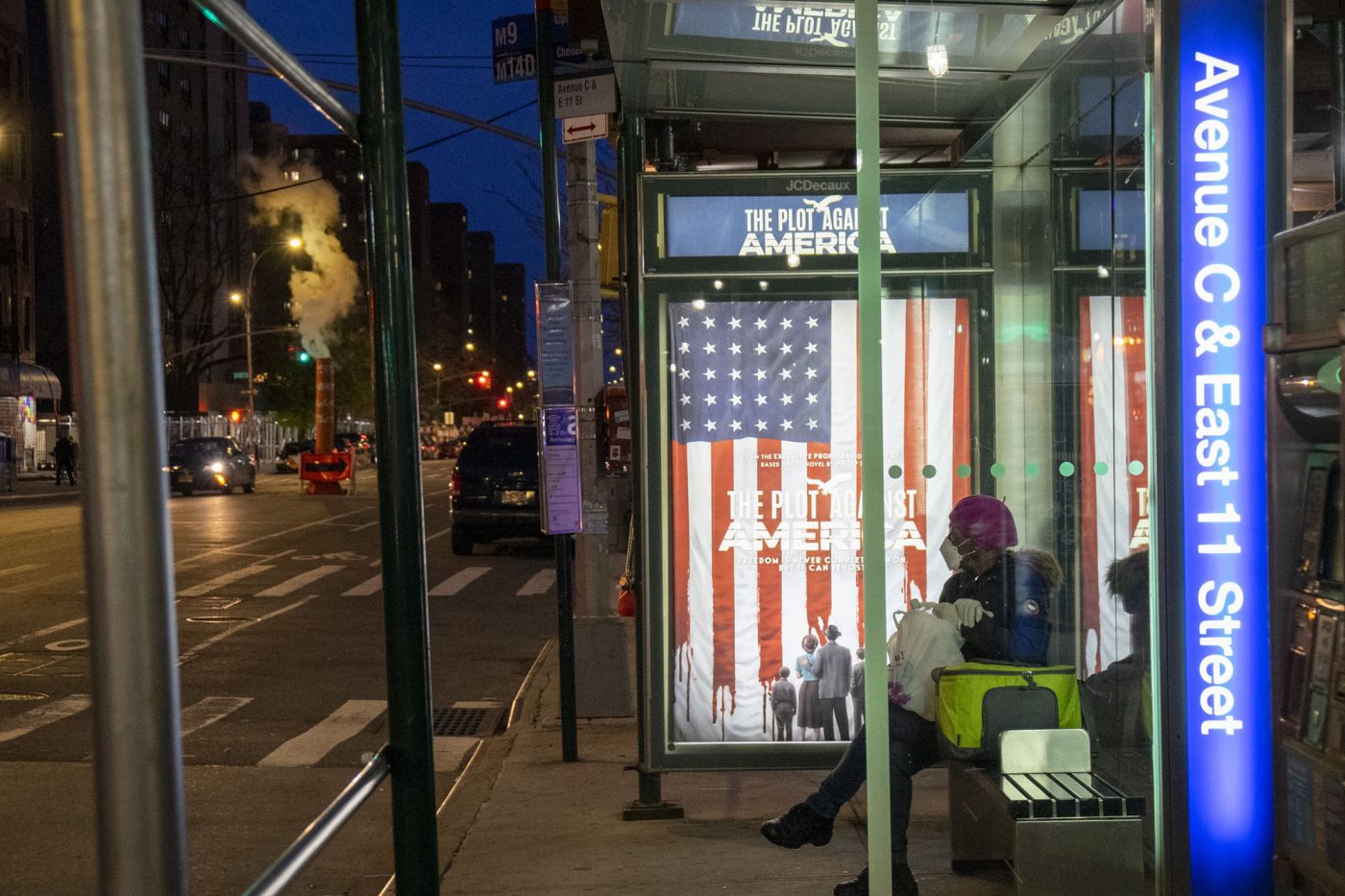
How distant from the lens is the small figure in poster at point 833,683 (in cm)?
621

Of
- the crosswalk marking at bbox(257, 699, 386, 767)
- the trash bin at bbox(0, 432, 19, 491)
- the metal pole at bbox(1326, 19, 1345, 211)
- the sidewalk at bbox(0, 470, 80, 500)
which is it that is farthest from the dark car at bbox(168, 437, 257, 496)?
the metal pole at bbox(1326, 19, 1345, 211)

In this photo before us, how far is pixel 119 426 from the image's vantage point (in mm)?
1131

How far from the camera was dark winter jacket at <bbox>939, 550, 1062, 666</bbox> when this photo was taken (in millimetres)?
5016

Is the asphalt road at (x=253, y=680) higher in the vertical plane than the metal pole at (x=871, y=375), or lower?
lower

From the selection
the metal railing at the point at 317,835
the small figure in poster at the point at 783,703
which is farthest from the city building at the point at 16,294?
the metal railing at the point at 317,835

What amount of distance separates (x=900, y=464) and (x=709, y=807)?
1.91 meters

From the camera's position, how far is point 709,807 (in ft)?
21.4

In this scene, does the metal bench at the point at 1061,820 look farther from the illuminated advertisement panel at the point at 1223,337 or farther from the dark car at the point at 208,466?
the dark car at the point at 208,466

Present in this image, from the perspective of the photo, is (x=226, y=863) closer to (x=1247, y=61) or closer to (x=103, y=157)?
(x=1247, y=61)

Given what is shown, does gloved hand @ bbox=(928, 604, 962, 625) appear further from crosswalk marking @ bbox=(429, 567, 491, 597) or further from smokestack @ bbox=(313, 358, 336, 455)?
smokestack @ bbox=(313, 358, 336, 455)

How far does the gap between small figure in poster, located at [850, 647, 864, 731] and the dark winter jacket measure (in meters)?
1.05

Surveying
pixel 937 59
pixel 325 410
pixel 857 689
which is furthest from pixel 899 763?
pixel 325 410

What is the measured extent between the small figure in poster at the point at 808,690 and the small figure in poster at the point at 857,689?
0.16m

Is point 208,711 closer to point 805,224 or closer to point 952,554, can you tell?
point 805,224
